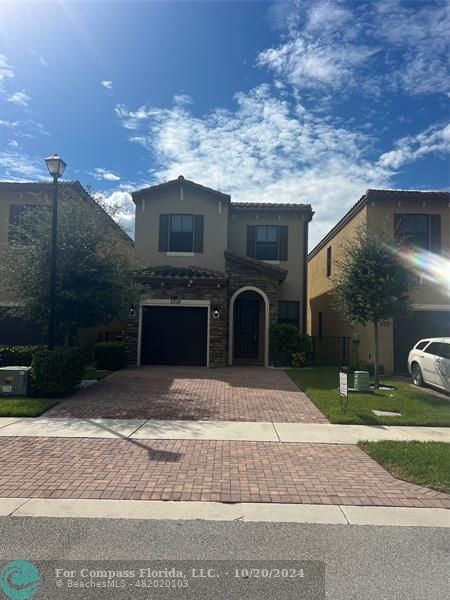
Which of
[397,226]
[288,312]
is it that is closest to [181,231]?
[288,312]

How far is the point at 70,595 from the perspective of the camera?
123 inches

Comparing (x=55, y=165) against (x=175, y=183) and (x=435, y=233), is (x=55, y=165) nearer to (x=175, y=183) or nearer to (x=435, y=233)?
(x=175, y=183)

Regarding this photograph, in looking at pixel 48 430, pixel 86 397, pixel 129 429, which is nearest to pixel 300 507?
pixel 129 429

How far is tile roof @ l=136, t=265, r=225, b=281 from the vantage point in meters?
17.0

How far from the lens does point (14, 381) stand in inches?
418

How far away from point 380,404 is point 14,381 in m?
8.81

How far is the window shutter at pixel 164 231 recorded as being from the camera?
19062 mm

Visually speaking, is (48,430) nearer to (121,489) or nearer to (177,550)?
(121,489)

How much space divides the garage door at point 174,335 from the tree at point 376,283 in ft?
20.6

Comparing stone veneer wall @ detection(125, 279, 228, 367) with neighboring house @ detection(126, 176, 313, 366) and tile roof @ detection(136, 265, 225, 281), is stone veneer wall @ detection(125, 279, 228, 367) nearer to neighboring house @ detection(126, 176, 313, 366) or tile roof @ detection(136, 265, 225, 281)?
neighboring house @ detection(126, 176, 313, 366)

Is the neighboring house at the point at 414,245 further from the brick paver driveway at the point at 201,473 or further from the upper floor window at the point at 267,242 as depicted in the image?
the brick paver driveway at the point at 201,473

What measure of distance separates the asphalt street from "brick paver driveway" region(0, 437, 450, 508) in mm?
704

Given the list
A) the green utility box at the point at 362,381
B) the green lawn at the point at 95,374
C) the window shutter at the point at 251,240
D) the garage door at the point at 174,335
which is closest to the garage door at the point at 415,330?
the green utility box at the point at 362,381

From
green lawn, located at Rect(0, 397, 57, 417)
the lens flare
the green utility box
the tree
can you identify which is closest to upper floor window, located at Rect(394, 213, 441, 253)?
the lens flare
